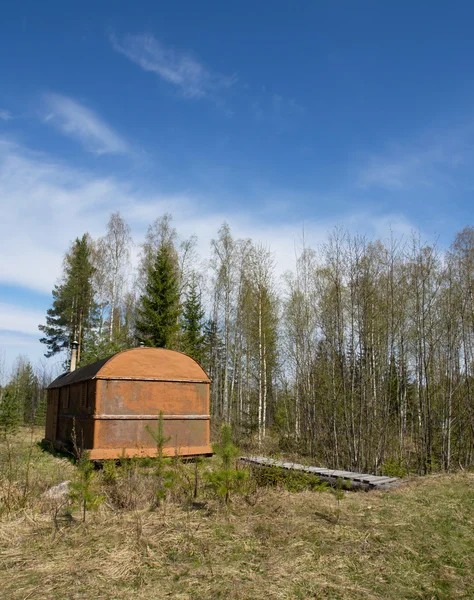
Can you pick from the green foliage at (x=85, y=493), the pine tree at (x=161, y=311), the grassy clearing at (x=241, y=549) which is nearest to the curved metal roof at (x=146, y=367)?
the grassy clearing at (x=241, y=549)

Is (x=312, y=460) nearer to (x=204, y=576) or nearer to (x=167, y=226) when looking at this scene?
(x=204, y=576)

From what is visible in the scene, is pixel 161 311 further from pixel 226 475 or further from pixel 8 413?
pixel 226 475

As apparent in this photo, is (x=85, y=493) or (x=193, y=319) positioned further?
(x=193, y=319)

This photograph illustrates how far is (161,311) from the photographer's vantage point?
76.4 ft

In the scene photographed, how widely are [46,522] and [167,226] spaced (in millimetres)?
22864

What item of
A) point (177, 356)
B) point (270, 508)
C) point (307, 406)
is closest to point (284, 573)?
point (270, 508)

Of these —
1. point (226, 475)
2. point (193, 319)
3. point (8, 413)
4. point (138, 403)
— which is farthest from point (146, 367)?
point (193, 319)

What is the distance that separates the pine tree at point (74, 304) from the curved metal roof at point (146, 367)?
1676 centimetres

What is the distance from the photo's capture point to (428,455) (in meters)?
13.8

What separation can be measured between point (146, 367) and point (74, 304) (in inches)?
750

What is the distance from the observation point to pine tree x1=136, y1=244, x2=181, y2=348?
22844 millimetres

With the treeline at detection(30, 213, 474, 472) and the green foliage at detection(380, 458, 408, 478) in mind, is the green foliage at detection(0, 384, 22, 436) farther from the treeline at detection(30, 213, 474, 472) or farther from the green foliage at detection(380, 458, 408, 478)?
the green foliage at detection(380, 458, 408, 478)

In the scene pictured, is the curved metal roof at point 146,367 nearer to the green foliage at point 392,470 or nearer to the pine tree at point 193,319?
the green foliage at point 392,470

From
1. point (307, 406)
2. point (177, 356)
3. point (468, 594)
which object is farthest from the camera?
point (307, 406)
